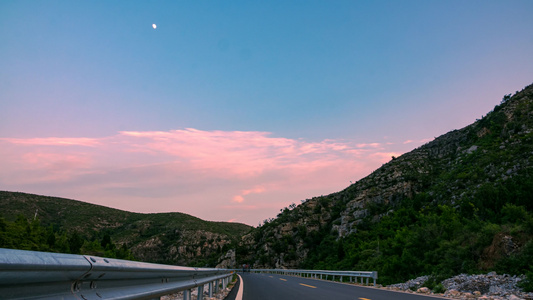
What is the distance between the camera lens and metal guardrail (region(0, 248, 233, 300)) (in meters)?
2.21

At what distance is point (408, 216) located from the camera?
5662cm

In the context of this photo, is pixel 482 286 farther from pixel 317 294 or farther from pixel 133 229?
pixel 133 229

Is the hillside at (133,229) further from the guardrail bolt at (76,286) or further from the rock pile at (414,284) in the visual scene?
the guardrail bolt at (76,286)

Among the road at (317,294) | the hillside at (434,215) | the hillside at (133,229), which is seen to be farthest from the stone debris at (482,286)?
the hillside at (133,229)

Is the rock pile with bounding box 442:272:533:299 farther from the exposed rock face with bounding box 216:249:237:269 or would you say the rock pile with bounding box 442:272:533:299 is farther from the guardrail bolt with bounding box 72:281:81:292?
the exposed rock face with bounding box 216:249:237:269

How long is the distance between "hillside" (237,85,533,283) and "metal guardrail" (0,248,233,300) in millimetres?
15907

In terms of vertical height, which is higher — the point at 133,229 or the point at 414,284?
the point at 133,229

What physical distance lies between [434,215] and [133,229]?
119256 millimetres

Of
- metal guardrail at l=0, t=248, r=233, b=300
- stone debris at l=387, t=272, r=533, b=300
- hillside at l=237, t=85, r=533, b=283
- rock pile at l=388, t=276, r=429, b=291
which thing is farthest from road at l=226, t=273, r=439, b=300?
metal guardrail at l=0, t=248, r=233, b=300

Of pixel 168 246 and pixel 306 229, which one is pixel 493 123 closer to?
pixel 306 229

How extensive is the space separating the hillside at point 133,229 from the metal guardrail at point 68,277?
377 feet

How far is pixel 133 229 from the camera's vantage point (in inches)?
5300

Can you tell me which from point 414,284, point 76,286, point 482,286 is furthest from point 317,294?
point 76,286

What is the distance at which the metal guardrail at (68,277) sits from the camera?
87.0 inches
